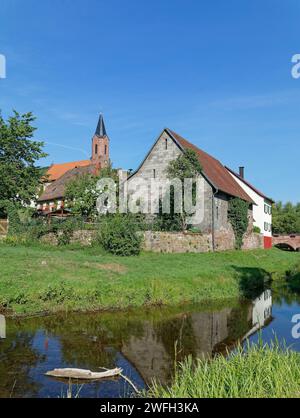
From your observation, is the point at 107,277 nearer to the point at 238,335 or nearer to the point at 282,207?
the point at 238,335

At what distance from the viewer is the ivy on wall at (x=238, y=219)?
125ft

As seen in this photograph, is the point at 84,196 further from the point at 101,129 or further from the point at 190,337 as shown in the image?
the point at 101,129

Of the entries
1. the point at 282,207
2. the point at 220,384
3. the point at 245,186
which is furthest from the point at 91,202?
the point at 282,207

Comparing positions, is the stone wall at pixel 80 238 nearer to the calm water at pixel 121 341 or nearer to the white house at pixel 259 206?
the calm water at pixel 121 341

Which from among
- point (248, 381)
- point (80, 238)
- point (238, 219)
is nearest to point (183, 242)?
point (80, 238)

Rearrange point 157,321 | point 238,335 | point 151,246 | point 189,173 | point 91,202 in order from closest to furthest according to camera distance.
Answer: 1. point 238,335
2. point 157,321
3. point 151,246
4. point 189,173
5. point 91,202

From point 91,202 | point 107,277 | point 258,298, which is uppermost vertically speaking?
point 91,202

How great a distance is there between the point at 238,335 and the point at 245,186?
3804cm

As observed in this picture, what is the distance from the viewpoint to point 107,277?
18.7m

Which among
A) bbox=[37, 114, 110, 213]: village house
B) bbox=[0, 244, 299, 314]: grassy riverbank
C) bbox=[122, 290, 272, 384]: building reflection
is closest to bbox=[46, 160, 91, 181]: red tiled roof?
bbox=[37, 114, 110, 213]: village house

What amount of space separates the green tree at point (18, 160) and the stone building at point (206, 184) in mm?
11174

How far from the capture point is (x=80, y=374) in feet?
30.3

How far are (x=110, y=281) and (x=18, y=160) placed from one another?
1152 inches

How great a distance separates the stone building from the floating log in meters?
24.2
